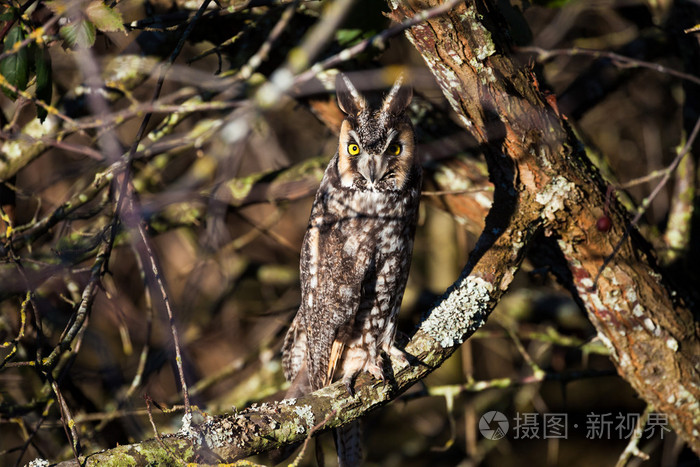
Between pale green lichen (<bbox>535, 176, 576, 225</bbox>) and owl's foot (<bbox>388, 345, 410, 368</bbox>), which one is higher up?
pale green lichen (<bbox>535, 176, 576, 225</bbox>)

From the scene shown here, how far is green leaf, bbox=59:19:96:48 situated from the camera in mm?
1674

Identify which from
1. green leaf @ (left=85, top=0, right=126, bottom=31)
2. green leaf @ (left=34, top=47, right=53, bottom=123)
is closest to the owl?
green leaf @ (left=85, top=0, right=126, bottom=31)

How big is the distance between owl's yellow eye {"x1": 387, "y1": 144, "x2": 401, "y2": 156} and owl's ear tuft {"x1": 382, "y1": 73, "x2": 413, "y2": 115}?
0.13 m

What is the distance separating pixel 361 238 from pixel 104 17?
1.21 metres

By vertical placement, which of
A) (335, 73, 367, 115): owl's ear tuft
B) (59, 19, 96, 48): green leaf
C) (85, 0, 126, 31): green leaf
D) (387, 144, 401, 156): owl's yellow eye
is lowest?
(387, 144, 401, 156): owl's yellow eye

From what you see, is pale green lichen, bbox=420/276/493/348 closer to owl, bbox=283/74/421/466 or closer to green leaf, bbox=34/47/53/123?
owl, bbox=283/74/421/466

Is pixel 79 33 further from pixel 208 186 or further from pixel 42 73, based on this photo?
pixel 208 186

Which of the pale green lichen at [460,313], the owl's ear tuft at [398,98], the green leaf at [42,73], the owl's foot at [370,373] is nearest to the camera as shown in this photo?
the green leaf at [42,73]

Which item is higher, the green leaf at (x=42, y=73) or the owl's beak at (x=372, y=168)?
the green leaf at (x=42, y=73)

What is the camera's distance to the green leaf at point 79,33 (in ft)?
5.49

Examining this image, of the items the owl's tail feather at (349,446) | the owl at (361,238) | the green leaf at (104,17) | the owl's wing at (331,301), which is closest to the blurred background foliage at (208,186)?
the green leaf at (104,17)

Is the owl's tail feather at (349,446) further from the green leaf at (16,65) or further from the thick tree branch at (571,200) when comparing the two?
the green leaf at (16,65)

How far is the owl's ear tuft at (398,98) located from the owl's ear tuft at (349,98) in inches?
3.6

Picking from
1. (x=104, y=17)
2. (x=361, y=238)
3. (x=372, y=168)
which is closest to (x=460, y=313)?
(x=361, y=238)
